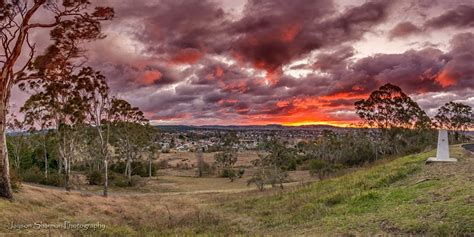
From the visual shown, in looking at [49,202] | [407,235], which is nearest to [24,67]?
[49,202]

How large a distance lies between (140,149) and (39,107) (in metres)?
31.5

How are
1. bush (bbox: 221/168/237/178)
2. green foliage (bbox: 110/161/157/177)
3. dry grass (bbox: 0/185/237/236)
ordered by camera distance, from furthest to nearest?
bush (bbox: 221/168/237/178) < green foliage (bbox: 110/161/157/177) < dry grass (bbox: 0/185/237/236)

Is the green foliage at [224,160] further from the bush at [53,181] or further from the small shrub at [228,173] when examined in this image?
the bush at [53,181]

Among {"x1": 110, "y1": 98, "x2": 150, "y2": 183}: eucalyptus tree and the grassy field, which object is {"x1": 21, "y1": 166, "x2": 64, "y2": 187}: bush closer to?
{"x1": 110, "y1": 98, "x2": 150, "y2": 183}: eucalyptus tree

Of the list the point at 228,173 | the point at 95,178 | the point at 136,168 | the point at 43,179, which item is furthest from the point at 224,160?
the point at 43,179

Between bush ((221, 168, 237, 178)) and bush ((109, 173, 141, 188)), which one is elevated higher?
bush ((109, 173, 141, 188))

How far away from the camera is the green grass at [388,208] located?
11.1m

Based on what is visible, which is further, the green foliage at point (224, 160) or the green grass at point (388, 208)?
the green foliage at point (224, 160)

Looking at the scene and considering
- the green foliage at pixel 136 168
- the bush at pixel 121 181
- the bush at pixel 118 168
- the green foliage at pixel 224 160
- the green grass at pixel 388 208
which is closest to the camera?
the green grass at pixel 388 208

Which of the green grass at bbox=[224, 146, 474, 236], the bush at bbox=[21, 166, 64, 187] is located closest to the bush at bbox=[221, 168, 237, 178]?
the bush at bbox=[21, 166, 64, 187]

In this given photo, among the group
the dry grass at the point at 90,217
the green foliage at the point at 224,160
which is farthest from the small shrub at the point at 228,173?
the dry grass at the point at 90,217

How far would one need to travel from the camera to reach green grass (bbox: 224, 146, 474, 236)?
1108 centimetres

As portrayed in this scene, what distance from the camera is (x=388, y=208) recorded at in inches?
544

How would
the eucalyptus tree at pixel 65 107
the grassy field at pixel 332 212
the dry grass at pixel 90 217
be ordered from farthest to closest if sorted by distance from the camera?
the eucalyptus tree at pixel 65 107
the dry grass at pixel 90 217
the grassy field at pixel 332 212
